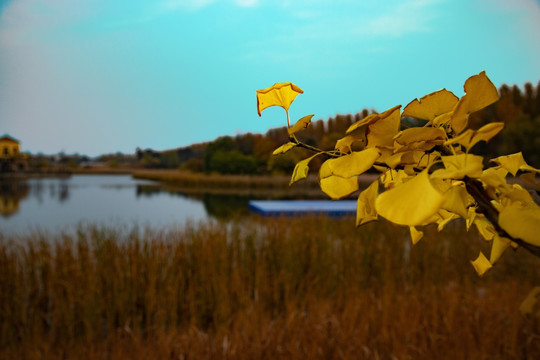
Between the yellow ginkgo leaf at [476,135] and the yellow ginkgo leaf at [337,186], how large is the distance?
0.08m

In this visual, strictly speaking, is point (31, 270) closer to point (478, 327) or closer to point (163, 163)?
point (478, 327)

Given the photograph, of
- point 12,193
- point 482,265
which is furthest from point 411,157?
point 12,193

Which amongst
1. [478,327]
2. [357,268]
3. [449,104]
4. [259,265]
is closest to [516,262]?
[357,268]

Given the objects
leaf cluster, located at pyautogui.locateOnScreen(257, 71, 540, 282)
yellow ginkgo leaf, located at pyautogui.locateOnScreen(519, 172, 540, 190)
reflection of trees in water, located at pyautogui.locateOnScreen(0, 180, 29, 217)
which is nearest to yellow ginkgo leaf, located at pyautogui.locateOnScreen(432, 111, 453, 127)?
leaf cluster, located at pyautogui.locateOnScreen(257, 71, 540, 282)

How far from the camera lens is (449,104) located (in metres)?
0.28

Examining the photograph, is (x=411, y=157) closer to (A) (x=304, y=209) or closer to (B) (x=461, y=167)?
(B) (x=461, y=167)

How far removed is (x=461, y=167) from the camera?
23cm

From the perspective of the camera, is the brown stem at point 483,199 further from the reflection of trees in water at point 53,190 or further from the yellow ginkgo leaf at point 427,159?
the reflection of trees in water at point 53,190

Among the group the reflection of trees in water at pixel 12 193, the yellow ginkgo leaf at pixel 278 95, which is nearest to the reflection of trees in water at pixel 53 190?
the reflection of trees in water at pixel 12 193

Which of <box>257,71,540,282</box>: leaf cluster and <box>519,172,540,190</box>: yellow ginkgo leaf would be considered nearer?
<box>257,71,540,282</box>: leaf cluster

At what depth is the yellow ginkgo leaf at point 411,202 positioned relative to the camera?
18 centimetres

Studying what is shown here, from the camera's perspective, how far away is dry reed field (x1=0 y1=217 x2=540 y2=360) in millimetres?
1662

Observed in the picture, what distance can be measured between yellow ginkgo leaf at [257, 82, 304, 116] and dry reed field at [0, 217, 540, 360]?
4.45 ft

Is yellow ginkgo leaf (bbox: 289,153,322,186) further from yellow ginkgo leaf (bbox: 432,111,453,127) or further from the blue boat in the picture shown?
the blue boat
